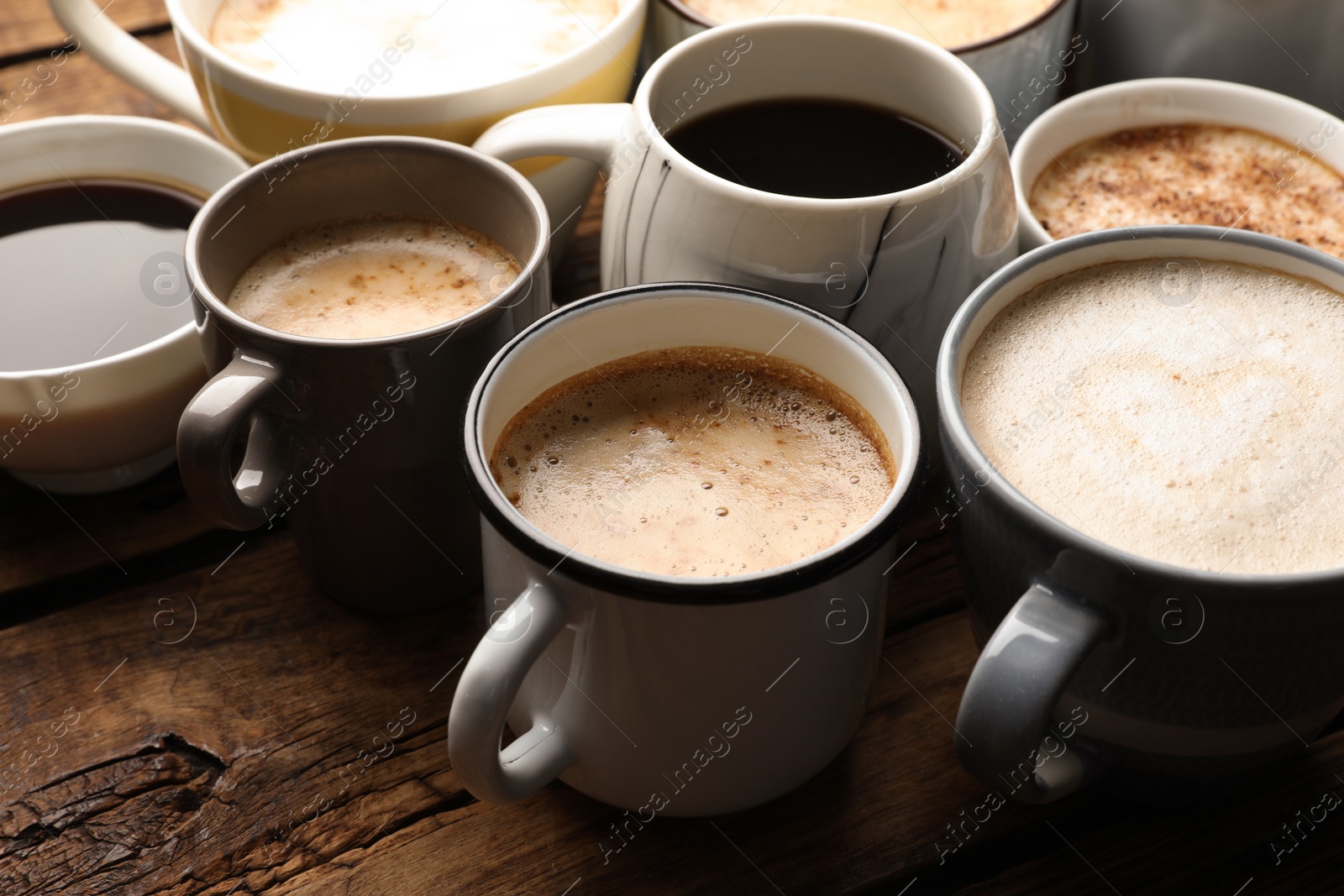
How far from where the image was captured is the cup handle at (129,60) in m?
0.93

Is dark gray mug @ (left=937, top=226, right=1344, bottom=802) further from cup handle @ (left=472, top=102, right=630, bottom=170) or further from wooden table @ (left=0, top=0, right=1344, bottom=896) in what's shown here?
cup handle @ (left=472, top=102, right=630, bottom=170)

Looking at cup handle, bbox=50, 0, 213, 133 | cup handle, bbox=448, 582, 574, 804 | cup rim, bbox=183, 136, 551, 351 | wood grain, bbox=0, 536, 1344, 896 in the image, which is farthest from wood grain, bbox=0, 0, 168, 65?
cup handle, bbox=448, 582, 574, 804

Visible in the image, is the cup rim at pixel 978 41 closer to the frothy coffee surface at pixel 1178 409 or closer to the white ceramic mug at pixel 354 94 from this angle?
the white ceramic mug at pixel 354 94

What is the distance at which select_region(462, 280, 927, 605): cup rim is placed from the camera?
1.69 ft

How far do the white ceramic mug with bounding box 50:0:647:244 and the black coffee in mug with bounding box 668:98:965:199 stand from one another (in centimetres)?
11

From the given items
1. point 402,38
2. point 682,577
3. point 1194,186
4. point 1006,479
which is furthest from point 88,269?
point 1194,186

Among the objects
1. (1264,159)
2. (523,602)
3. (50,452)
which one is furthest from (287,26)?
(1264,159)

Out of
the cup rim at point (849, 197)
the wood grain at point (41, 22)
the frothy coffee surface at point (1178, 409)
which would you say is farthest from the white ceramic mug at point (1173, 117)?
the wood grain at point (41, 22)

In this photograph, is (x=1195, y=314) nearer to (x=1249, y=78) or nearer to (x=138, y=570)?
(x=1249, y=78)

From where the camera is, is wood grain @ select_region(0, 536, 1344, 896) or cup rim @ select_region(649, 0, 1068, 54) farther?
cup rim @ select_region(649, 0, 1068, 54)

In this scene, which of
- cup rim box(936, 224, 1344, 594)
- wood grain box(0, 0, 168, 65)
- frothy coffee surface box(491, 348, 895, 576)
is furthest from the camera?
wood grain box(0, 0, 168, 65)

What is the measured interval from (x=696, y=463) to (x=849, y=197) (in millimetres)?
231

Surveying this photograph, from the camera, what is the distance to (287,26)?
0.95m

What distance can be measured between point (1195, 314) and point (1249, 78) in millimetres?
409
